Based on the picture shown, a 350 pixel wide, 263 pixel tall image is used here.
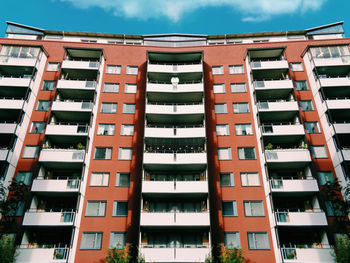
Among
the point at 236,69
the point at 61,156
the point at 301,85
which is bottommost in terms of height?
the point at 61,156

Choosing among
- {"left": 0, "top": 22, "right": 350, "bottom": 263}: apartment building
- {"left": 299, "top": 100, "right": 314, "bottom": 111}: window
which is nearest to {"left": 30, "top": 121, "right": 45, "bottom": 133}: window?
{"left": 0, "top": 22, "right": 350, "bottom": 263}: apartment building

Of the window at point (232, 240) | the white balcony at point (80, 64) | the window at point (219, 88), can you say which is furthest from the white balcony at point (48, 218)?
the window at point (219, 88)

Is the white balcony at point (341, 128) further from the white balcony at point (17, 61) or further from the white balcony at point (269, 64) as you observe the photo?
the white balcony at point (17, 61)

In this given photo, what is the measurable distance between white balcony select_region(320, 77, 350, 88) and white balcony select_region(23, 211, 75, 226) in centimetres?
3349

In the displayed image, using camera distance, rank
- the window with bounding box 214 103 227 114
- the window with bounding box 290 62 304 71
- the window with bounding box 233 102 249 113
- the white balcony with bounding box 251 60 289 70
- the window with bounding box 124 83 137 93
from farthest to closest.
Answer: the window with bounding box 290 62 304 71
the window with bounding box 124 83 137 93
the white balcony with bounding box 251 60 289 70
the window with bounding box 214 103 227 114
the window with bounding box 233 102 249 113

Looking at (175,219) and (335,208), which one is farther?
(175,219)

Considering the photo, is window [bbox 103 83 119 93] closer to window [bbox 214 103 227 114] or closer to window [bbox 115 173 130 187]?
window [bbox 115 173 130 187]

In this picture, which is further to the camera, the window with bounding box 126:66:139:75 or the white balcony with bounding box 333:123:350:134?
the window with bounding box 126:66:139:75

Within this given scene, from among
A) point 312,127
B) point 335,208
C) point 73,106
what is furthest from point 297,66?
point 73,106

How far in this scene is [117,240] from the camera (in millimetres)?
28609

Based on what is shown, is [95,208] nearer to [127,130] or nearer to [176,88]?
[127,130]

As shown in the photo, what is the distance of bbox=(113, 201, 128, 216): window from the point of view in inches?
1181

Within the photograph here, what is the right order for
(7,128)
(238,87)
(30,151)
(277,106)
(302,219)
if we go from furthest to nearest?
(238,87)
(277,106)
(30,151)
(7,128)
(302,219)

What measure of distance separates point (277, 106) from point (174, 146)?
45.2 feet
